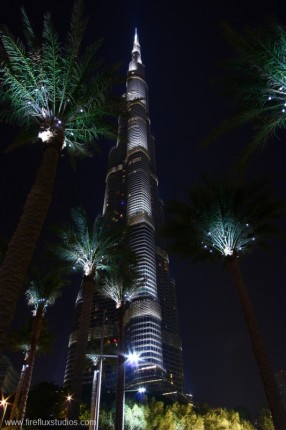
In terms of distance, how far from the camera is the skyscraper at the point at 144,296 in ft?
395

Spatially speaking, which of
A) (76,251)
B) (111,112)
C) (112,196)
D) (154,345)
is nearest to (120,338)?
(76,251)

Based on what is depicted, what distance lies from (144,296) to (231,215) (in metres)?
122

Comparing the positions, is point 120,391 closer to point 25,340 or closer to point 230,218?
point 25,340

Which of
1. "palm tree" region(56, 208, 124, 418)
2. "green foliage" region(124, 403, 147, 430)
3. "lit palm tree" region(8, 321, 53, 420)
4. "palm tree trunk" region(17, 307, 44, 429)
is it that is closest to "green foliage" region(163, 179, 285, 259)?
"palm tree" region(56, 208, 124, 418)

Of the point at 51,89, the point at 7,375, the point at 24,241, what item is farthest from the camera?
the point at 7,375

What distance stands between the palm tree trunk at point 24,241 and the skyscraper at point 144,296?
83.3 meters

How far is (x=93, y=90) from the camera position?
1399cm

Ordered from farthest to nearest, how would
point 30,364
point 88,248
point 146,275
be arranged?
point 146,275, point 30,364, point 88,248

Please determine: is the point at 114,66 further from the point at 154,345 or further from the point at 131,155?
the point at 131,155

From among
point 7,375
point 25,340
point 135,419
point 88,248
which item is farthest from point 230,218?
point 7,375

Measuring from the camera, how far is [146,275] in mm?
139625

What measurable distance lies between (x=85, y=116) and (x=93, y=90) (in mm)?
1083

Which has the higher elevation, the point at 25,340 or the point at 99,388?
the point at 25,340

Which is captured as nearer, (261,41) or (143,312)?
(261,41)
